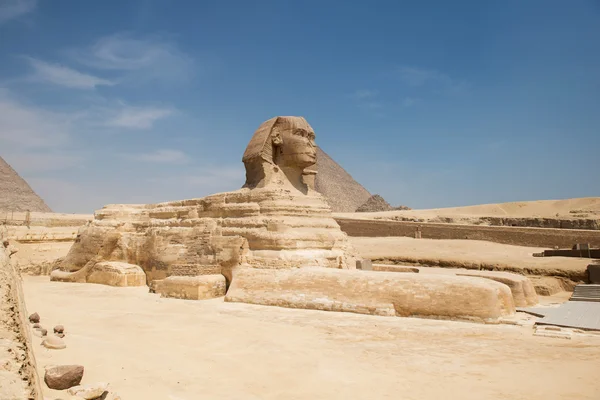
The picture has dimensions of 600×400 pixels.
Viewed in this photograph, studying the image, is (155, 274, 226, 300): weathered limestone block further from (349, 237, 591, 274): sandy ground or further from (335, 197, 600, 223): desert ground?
(335, 197, 600, 223): desert ground

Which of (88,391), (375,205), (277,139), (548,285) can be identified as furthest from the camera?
(375,205)

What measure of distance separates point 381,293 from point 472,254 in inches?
443

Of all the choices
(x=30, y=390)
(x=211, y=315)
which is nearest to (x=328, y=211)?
(x=211, y=315)

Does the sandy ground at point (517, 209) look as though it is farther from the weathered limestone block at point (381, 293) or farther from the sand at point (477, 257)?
the weathered limestone block at point (381, 293)

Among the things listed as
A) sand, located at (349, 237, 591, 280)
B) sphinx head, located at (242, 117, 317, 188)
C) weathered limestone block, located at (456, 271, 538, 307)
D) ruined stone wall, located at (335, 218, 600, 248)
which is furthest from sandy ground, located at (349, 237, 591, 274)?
sphinx head, located at (242, 117, 317, 188)

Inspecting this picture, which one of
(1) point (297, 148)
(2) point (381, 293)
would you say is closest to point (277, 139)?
(1) point (297, 148)

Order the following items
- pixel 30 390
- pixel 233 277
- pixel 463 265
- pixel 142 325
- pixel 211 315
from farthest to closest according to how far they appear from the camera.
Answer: pixel 463 265 → pixel 233 277 → pixel 211 315 → pixel 142 325 → pixel 30 390

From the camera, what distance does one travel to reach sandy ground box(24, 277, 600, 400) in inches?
146

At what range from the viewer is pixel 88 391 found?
3092mm

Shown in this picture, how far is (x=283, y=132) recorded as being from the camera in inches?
392

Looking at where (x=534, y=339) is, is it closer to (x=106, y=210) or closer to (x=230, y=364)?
(x=230, y=364)

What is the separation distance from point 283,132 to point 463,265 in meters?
7.93

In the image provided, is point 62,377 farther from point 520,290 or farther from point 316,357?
point 520,290

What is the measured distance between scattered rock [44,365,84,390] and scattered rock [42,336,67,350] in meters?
1.06
